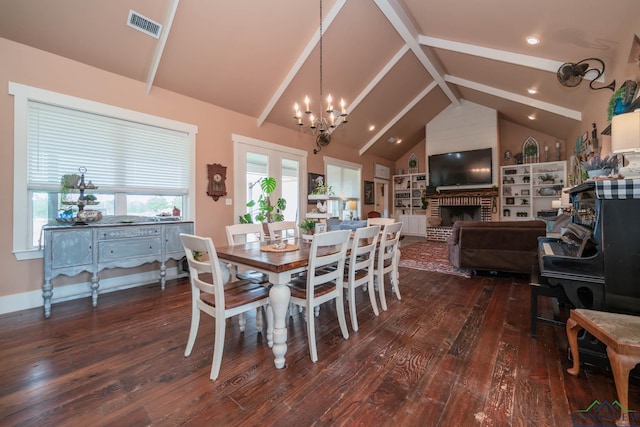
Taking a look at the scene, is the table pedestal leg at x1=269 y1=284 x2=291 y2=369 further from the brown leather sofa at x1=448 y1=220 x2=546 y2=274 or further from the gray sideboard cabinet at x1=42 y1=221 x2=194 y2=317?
the brown leather sofa at x1=448 y1=220 x2=546 y2=274

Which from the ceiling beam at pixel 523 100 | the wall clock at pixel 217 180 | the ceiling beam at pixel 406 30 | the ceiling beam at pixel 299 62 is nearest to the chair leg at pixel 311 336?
the wall clock at pixel 217 180

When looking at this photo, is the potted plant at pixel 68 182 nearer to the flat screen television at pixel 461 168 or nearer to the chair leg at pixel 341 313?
the chair leg at pixel 341 313

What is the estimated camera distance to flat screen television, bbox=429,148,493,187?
756 cm

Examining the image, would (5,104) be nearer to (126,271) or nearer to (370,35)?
(126,271)

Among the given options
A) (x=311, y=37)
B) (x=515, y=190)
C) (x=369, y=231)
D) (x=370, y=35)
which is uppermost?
(x=370, y=35)

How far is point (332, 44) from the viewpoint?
4250 millimetres

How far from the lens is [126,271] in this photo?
3.53 metres

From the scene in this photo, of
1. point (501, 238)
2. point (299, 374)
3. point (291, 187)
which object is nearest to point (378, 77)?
point (291, 187)

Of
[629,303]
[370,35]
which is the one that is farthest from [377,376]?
[370,35]

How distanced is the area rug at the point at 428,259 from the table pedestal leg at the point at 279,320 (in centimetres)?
330

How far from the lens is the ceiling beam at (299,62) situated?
3676 mm

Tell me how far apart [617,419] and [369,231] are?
1687 millimetres

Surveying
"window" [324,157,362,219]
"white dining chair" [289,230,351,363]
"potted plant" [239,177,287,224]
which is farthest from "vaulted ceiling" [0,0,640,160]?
"white dining chair" [289,230,351,363]

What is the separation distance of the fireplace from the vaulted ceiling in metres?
2.97
